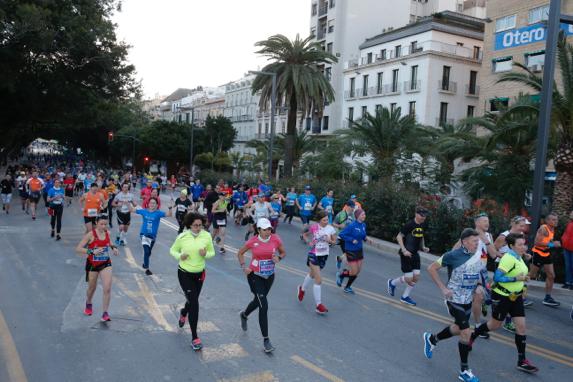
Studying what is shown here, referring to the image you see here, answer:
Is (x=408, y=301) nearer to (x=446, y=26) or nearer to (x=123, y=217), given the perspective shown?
(x=123, y=217)

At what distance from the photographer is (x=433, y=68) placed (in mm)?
41906

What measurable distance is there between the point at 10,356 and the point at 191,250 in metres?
2.36

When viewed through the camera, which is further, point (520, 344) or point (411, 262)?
point (411, 262)

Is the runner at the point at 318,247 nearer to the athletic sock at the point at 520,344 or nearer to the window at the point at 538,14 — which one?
the athletic sock at the point at 520,344

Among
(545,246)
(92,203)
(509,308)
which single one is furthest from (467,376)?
(92,203)

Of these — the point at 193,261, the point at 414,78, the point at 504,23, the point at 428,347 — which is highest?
the point at 504,23

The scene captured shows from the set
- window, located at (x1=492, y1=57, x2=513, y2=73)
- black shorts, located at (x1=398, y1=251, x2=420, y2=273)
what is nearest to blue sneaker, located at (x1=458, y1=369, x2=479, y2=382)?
black shorts, located at (x1=398, y1=251, x2=420, y2=273)

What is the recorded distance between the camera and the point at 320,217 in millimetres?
8859

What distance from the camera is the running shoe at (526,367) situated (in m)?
Result: 6.12

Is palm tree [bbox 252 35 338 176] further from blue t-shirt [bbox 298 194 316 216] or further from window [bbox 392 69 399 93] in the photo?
window [bbox 392 69 399 93]

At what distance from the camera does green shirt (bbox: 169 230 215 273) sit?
655cm

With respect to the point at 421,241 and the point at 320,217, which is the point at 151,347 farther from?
the point at 421,241

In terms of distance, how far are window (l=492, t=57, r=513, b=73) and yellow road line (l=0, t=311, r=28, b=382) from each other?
34214 mm

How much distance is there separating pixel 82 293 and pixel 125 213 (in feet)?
16.7
